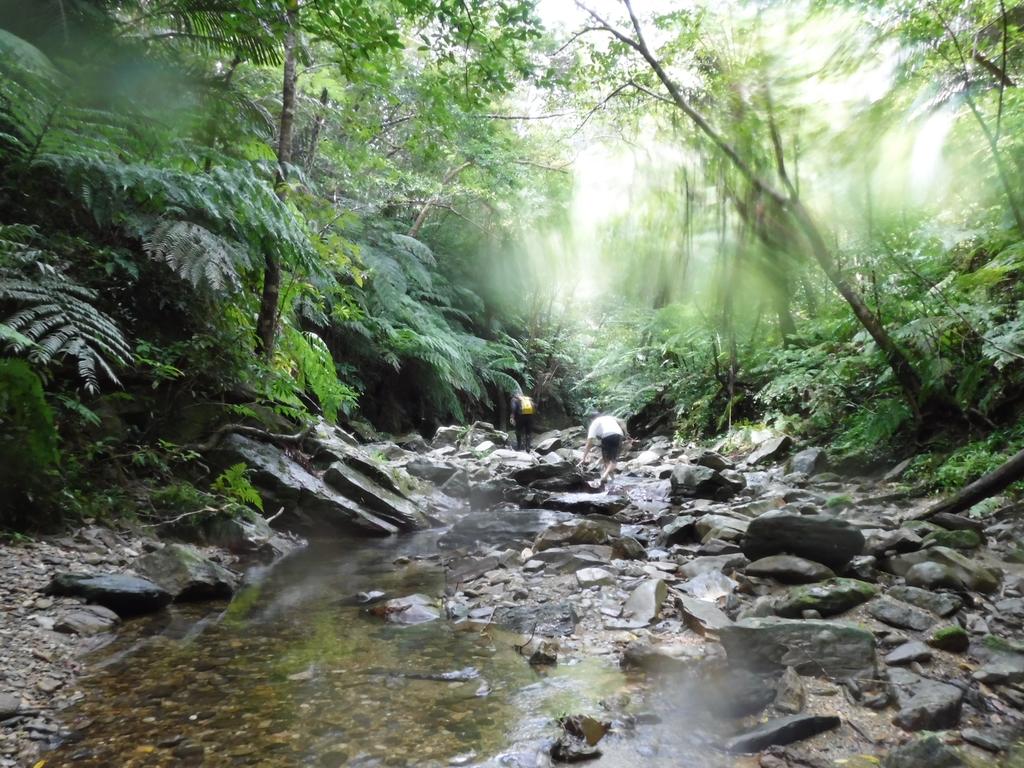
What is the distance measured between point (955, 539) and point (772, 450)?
4821 millimetres

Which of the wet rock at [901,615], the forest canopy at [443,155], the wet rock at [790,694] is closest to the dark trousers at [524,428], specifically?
the forest canopy at [443,155]

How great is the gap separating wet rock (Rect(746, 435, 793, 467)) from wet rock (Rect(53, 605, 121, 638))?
7580 millimetres

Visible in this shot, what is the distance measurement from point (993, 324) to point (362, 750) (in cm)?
530

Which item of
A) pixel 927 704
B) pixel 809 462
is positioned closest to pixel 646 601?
pixel 927 704

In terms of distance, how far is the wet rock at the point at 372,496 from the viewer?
18.7 feet

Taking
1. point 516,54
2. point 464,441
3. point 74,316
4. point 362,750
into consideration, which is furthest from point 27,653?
point 464,441

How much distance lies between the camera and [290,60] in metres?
5.42

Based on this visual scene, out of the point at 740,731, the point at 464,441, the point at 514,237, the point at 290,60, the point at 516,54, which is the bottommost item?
the point at 740,731

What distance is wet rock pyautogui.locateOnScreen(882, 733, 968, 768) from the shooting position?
1.58 metres

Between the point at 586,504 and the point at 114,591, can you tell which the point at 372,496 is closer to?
the point at 586,504

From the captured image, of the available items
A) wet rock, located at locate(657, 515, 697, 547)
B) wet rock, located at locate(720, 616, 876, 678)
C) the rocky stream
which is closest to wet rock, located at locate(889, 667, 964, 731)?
the rocky stream

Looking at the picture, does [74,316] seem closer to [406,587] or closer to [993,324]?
[406,587]

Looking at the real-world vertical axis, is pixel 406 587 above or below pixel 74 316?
below

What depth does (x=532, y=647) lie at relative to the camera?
2.72 meters
